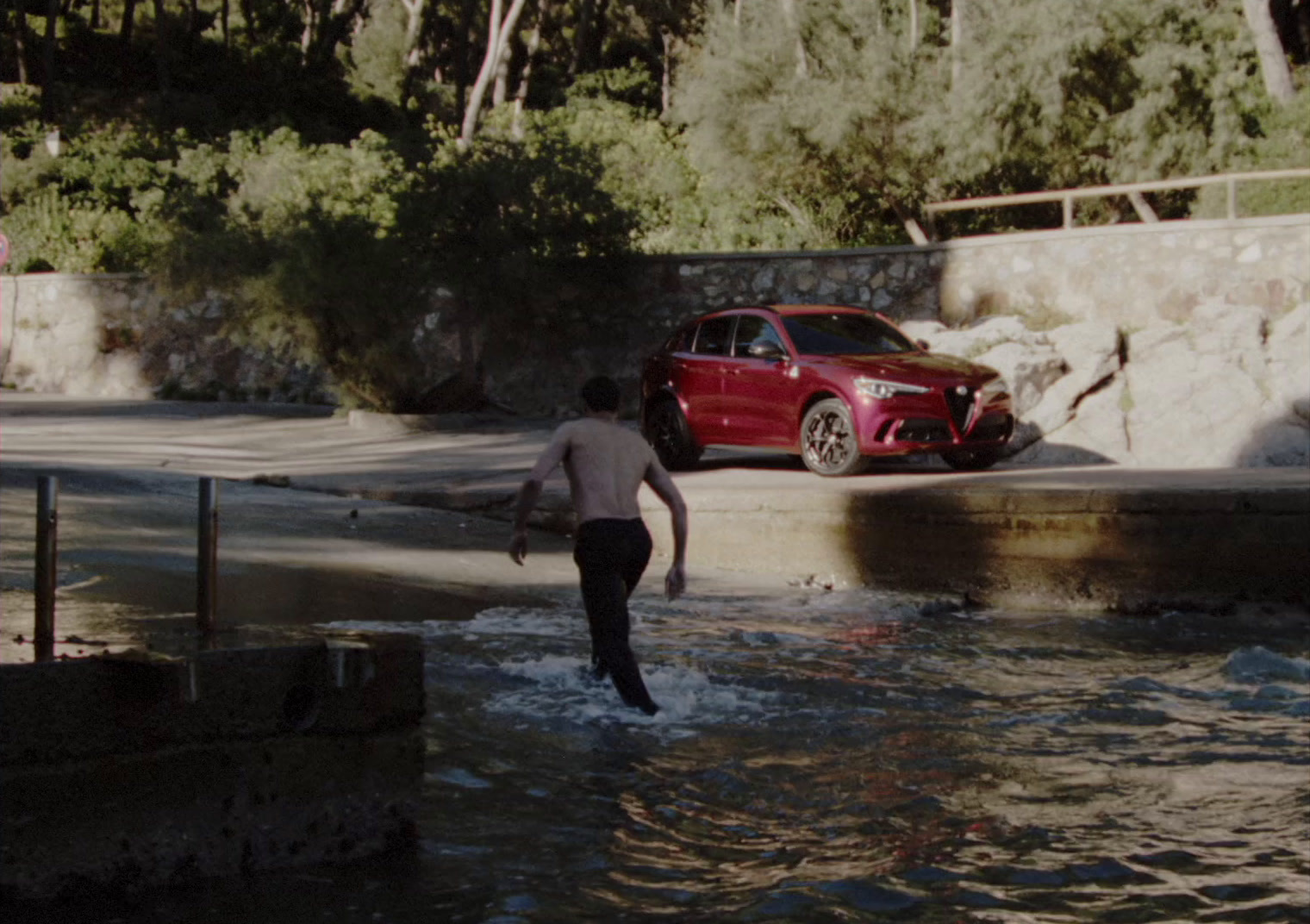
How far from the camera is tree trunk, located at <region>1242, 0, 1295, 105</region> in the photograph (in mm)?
27016

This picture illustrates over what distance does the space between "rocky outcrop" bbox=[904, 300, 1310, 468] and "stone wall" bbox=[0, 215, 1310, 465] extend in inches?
0.8

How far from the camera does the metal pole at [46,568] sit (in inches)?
222

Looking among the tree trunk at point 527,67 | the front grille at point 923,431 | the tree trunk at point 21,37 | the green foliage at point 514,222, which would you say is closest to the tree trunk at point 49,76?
the tree trunk at point 21,37

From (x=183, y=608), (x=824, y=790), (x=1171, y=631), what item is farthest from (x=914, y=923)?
(x=1171, y=631)

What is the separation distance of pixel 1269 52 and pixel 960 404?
49.9 feet

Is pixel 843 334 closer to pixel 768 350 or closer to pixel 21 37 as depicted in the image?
pixel 768 350

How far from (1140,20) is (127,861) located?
875 inches

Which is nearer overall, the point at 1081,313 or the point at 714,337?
the point at 714,337

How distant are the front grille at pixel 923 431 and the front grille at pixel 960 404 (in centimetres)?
14

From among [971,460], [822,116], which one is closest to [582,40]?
[822,116]

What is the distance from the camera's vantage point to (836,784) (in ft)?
23.8

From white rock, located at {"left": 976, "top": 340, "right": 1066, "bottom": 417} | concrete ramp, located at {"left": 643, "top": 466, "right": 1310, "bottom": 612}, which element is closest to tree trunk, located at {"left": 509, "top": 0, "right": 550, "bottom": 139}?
white rock, located at {"left": 976, "top": 340, "right": 1066, "bottom": 417}

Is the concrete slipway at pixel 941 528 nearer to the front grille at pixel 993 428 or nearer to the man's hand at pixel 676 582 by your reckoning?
the front grille at pixel 993 428

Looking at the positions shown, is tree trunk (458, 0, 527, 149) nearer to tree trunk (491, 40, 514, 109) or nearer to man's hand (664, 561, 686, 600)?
tree trunk (491, 40, 514, 109)
